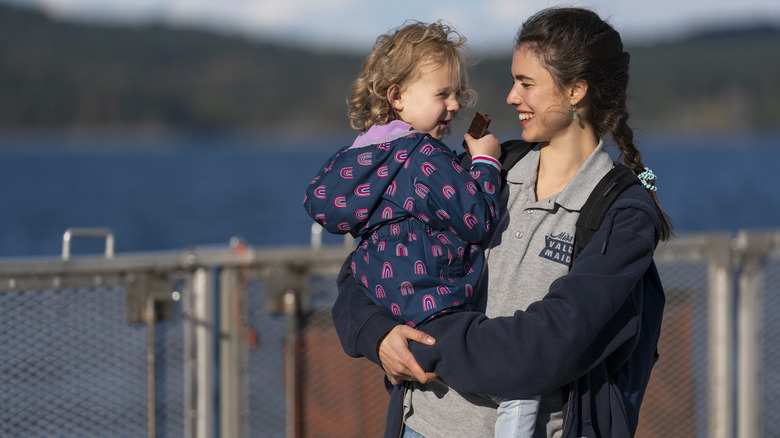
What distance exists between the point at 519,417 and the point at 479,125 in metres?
0.76

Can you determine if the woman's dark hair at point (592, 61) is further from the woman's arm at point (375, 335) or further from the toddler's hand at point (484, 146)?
the woman's arm at point (375, 335)

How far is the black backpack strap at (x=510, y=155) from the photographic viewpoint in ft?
7.89

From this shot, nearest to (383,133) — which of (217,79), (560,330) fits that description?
(560,330)

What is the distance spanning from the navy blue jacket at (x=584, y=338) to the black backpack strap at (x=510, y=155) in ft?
1.20

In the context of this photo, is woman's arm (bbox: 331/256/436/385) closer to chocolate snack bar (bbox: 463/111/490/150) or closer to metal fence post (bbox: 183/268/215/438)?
chocolate snack bar (bbox: 463/111/490/150)

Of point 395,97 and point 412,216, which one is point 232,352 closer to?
point 395,97

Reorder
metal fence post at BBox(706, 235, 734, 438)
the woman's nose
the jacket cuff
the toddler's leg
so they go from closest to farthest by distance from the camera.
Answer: the toddler's leg
the jacket cuff
the woman's nose
metal fence post at BBox(706, 235, 734, 438)

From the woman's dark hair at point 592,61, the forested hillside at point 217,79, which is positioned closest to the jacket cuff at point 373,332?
the woman's dark hair at point 592,61

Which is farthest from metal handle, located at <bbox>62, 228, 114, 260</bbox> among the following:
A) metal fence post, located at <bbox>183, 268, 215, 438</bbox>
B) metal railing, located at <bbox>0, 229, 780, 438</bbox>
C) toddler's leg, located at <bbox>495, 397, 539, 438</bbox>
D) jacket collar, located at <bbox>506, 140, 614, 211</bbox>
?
toddler's leg, located at <bbox>495, 397, 539, 438</bbox>

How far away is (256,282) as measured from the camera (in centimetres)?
408

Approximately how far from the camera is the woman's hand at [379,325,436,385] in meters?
2.11

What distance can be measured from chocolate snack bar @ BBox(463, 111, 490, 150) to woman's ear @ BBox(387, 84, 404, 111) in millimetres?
228

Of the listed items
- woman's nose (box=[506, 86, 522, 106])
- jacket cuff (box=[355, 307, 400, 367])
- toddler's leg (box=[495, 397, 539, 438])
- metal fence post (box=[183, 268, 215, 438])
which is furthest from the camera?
metal fence post (box=[183, 268, 215, 438])

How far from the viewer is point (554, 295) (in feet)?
6.59
